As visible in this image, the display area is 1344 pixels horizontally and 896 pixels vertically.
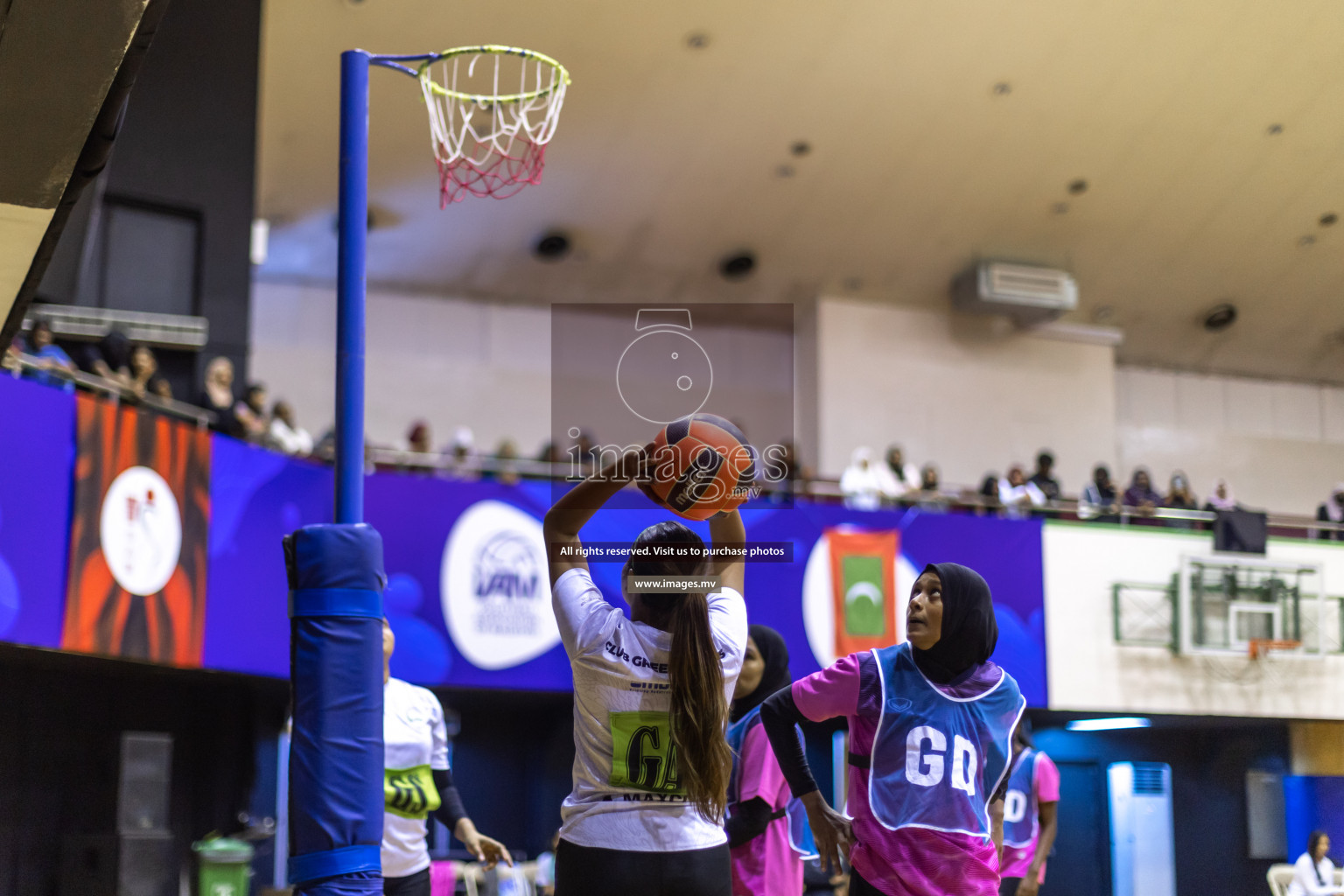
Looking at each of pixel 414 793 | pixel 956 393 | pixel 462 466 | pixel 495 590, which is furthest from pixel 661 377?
pixel 956 393

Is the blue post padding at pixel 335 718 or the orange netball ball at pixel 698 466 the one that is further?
the blue post padding at pixel 335 718

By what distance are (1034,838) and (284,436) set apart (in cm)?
752

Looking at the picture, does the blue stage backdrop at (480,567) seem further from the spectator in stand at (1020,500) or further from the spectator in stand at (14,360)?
the spectator in stand at (1020,500)

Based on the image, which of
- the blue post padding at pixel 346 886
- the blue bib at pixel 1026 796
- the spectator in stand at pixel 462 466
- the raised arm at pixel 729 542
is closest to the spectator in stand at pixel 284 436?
the spectator in stand at pixel 462 466

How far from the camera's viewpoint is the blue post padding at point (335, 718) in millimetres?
3564

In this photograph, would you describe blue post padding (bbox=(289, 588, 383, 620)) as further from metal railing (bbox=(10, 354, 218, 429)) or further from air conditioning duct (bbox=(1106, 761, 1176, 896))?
air conditioning duct (bbox=(1106, 761, 1176, 896))

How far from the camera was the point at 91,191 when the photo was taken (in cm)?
1005

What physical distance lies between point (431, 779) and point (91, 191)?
6.90m

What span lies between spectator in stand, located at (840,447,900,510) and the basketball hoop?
4140 mm

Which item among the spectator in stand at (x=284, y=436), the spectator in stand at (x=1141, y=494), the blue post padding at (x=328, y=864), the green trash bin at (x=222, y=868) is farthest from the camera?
the spectator in stand at (x=1141, y=494)

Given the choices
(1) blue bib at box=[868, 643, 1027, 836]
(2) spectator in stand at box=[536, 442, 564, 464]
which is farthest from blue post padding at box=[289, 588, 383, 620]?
(2) spectator in stand at box=[536, 442, 564, 464]

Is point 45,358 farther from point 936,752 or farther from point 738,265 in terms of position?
point 738,265

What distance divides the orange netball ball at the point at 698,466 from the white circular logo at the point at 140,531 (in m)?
7.42

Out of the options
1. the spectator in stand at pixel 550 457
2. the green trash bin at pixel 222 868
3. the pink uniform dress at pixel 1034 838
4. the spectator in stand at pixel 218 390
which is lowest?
the green trash bin at pixel 222 868
